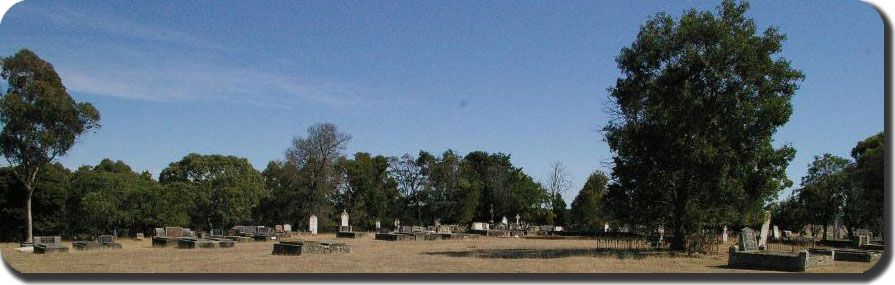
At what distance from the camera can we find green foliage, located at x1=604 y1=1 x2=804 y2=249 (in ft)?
67.7

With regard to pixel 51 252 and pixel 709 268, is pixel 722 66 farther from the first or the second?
pixel 51 252

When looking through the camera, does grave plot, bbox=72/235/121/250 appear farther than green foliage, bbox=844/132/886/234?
No

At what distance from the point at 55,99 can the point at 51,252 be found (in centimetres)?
1186

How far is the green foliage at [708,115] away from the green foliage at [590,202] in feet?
90.1

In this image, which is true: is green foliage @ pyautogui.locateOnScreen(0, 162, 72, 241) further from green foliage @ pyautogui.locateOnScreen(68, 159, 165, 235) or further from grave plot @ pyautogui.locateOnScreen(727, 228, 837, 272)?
grave plot @ pyautogui.locateOnScreen(727, 228, 837, 272)

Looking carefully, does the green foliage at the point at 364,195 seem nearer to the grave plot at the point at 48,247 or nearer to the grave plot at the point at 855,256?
the grave plot at the point at 48,247

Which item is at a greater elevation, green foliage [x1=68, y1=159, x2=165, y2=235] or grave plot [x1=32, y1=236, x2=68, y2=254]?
green foliage [x1=68, y1=159, x2=165, y2=235]

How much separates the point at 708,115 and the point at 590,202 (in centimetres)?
Result: 3114

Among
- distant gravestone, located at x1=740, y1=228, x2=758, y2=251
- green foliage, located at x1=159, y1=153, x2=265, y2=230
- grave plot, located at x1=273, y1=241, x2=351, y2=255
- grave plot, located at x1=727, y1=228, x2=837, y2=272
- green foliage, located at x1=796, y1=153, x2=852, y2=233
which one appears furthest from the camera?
green foliage, located at x1=159, y1=153, x2=265, y2=230

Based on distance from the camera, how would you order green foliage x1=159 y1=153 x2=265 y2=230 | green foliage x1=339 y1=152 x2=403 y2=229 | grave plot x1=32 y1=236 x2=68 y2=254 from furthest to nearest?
green foliage x1=339 y1=152 x2=403 y2=229 → green foliage x1=159 y1=153 x2=265 y2=230 → grave plot x1=32 y1=236 x2=68 y2=254

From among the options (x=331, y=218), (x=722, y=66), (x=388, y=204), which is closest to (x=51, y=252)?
(x=722, y=66)

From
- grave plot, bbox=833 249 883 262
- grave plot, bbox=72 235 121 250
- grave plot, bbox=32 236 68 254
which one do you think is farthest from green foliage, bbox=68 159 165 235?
grave plot, bbox=833 249 883 262

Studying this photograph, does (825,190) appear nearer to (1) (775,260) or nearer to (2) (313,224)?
(1) (775,260)

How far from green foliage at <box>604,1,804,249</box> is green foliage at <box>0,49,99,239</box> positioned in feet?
86.1
